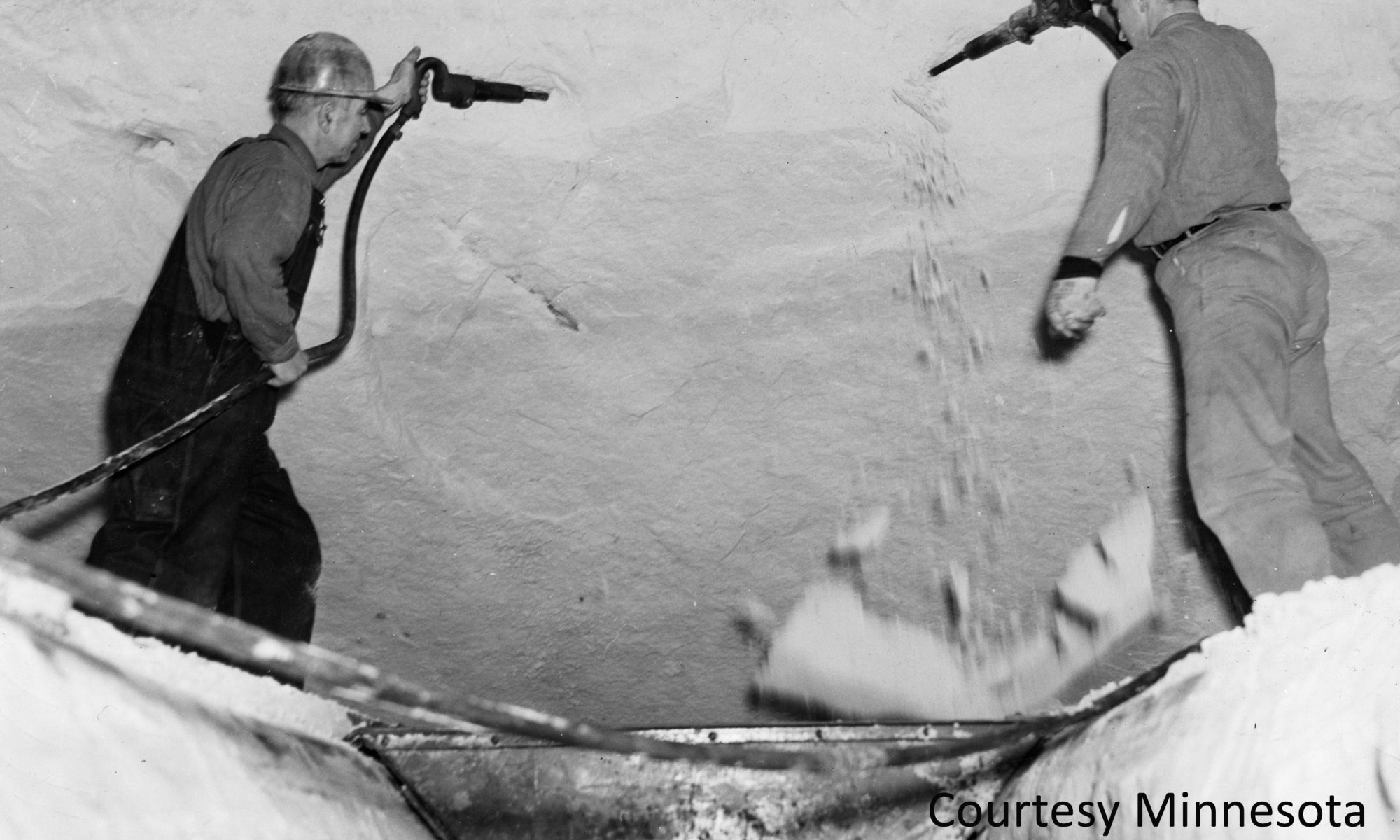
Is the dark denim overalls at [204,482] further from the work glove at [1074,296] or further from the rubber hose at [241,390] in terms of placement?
the work glove at [1074,296]

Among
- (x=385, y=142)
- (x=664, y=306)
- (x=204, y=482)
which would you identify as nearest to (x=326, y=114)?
(x=385, y=142)

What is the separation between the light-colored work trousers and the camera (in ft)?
4.66

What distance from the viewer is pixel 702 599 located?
8.09 ft

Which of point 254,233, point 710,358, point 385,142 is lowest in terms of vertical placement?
point 710,358

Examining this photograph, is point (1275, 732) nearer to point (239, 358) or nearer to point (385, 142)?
point (239, 358)

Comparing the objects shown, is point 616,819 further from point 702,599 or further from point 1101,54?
point 1101,54

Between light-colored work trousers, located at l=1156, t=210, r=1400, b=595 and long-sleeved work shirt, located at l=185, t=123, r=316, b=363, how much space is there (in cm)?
120

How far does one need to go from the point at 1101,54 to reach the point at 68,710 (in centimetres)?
182

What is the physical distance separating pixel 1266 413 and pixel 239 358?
1.40 m

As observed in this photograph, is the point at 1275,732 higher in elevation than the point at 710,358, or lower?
lower

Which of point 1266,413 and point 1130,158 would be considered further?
point 1130,158

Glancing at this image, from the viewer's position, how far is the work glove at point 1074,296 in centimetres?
155

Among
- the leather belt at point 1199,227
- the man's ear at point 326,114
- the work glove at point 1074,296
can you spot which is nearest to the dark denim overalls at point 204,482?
the man's ear at point 326,114

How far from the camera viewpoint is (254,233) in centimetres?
175
